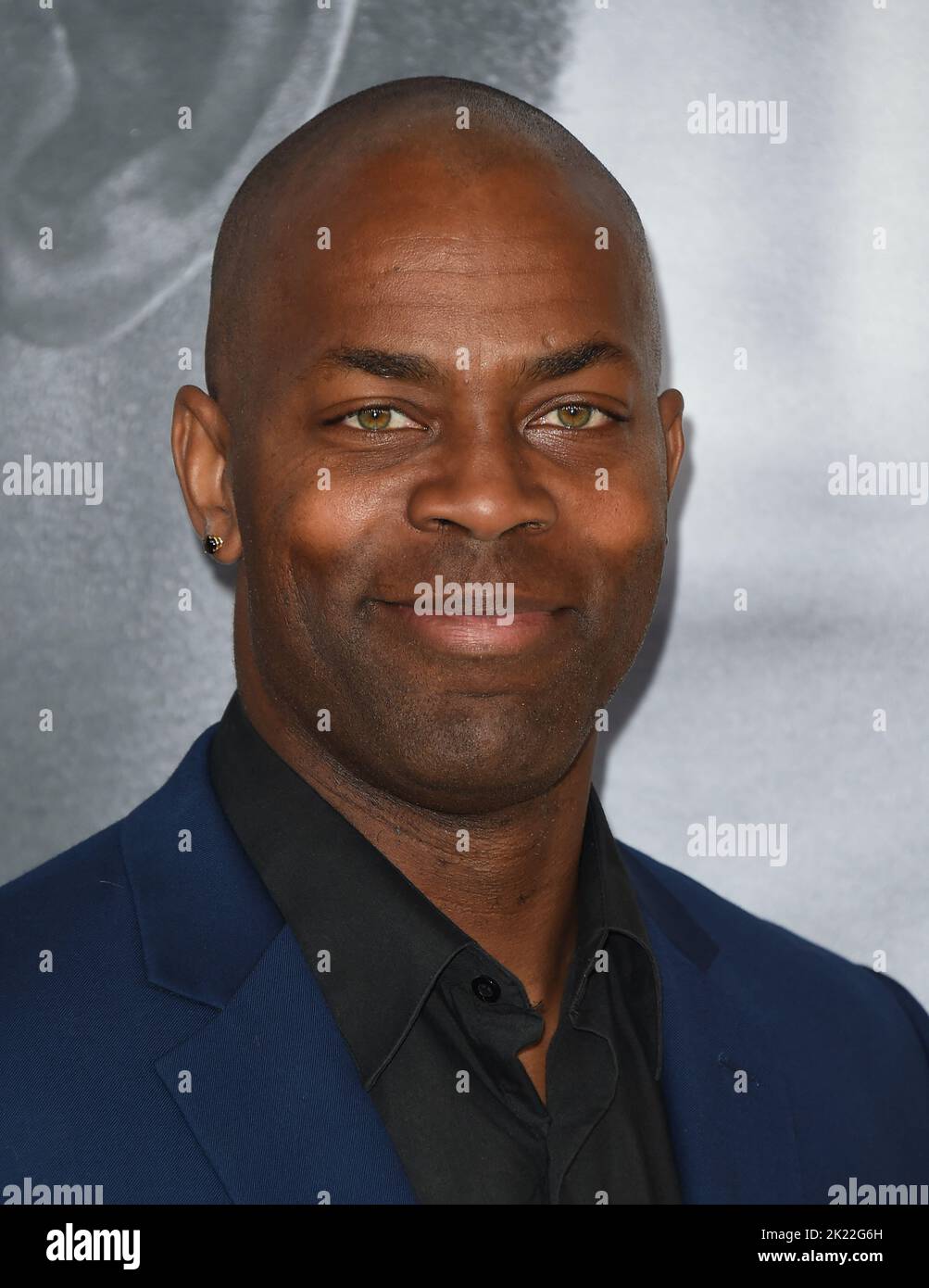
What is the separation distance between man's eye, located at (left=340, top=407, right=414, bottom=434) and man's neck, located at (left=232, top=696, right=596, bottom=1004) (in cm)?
39

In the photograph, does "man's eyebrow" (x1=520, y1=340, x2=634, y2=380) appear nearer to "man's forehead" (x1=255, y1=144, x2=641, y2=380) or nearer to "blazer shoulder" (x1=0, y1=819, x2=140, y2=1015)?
"man's forehead" (x1=255, y1=144, x2=641, y2=380)

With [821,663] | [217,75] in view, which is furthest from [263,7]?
[821,663]

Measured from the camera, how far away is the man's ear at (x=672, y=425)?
7.32ft

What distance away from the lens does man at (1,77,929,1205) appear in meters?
1.82

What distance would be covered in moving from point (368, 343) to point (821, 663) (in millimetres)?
1329

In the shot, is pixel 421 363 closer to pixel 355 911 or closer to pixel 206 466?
pixel 206 466

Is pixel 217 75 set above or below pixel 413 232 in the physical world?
above

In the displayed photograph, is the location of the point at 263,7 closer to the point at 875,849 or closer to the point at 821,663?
the point at 821,663

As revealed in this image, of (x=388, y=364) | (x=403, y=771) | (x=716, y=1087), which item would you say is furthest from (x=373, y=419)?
(x=716, y=1087)

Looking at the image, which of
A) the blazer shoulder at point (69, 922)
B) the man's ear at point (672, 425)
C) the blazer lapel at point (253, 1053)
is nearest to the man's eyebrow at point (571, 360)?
the man's ear at point (672, 425)

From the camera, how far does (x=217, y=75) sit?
2.81 metres

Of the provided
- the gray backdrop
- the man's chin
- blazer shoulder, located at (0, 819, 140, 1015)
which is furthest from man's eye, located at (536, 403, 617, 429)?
the gray backdrop

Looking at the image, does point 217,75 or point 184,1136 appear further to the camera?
point 217,75
